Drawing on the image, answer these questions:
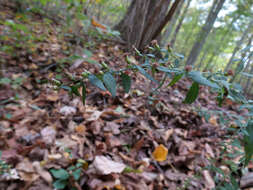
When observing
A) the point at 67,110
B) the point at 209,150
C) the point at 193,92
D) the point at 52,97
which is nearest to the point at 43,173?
the point at 67,110

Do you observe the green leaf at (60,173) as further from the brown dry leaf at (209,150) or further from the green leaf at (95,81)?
the brown dry leaf at (209,150)

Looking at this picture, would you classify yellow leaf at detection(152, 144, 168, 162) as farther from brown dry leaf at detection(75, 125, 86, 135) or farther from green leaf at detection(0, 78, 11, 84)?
green leaf at detection(0, 78, 11, 84)

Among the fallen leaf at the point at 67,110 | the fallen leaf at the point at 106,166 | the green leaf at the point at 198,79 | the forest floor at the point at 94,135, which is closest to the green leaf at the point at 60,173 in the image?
the forest floor at the point at 94,135

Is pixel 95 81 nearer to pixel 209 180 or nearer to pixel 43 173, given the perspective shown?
pixel 43 173

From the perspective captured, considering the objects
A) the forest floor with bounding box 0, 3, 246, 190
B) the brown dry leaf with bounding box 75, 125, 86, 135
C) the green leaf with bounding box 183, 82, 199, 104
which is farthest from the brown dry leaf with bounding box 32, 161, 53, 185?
the green leaf with bounding box 183, 82, 199, 104

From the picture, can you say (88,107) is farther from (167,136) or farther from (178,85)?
(178,85)

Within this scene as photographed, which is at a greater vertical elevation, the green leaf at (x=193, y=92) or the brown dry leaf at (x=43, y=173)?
Answer: the green leaf at (x=193, y=92)

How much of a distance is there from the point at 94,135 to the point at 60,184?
0.43 metres

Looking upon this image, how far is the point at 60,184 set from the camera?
913mm

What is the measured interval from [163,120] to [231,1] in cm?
582

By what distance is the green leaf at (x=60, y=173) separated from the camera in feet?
3.07

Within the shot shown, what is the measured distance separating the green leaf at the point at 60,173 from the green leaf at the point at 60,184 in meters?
0.02

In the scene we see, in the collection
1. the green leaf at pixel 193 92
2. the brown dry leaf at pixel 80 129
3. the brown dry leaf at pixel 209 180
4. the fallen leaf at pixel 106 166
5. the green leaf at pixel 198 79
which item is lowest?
the brown dry leaf at pixel 209 180

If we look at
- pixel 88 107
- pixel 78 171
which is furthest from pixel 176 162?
pixel 88 107
